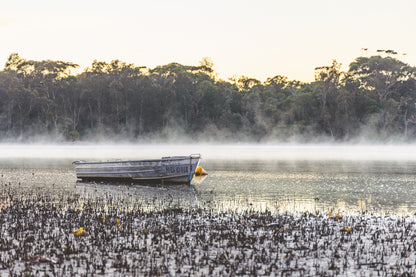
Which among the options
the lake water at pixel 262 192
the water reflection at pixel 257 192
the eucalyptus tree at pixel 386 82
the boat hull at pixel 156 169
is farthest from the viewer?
the eucalyptus tree at pixel 386 82

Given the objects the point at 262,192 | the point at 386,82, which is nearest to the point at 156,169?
the point at 262,192

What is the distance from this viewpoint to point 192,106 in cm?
9925

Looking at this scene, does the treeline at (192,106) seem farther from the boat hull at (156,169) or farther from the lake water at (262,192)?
the boat hull at (156,169)

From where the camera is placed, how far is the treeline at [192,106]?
311 ft

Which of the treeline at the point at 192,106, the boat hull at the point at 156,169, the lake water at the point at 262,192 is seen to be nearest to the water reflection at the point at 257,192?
the lake water at the point at 262,192

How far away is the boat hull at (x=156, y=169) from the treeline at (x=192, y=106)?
68.3 metres

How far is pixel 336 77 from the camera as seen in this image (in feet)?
318

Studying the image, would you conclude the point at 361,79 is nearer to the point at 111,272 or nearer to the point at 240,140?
the point at 240,140

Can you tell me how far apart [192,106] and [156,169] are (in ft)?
237

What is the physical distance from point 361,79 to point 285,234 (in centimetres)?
9048

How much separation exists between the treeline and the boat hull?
68.3 metres

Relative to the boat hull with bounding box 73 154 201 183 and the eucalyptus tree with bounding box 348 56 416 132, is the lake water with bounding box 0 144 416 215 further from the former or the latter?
the eucalyptus tree with bounding box 348 56 416 132

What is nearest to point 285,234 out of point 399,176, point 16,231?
point 16,231

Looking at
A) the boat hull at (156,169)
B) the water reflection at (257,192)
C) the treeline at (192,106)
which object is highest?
the treeline at (192,106)
